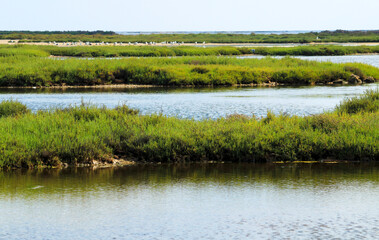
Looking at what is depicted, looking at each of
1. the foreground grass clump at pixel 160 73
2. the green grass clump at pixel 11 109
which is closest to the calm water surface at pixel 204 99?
the foreground grass clump at pixel 160 73

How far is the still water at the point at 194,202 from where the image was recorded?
942 centimetres

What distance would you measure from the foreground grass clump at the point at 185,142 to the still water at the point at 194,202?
0.41m

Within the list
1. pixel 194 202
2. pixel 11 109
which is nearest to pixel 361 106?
pixel 194 202

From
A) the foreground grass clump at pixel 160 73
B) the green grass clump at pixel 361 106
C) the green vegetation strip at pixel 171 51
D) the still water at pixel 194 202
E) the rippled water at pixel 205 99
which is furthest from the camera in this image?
the green vegetation strip at pixel 171 51

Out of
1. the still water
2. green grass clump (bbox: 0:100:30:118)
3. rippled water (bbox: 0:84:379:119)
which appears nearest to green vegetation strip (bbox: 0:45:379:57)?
rippled water (bbox: 0:84:379:119)

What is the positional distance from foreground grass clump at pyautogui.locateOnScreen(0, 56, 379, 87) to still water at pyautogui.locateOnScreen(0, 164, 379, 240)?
28857 mm

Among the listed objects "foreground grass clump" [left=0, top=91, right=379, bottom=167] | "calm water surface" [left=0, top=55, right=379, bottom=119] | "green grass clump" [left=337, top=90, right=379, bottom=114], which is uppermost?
"green grass clump" [left=337, top=90, right=379, bottom=114]

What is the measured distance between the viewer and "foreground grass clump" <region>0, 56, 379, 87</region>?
42625 millimetres

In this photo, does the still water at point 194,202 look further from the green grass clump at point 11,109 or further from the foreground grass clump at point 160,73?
the foreground grass clump at point 160,73

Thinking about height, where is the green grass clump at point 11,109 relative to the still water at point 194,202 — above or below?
above

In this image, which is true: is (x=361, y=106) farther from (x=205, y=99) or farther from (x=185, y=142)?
(x=205, y=99)

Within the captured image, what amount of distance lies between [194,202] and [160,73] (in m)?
33.1

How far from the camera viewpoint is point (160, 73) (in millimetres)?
43875

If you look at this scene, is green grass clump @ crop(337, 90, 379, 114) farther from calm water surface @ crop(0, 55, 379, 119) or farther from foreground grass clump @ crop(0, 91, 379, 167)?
foreground grass clump @ crop(0, 91, 379, 167)
